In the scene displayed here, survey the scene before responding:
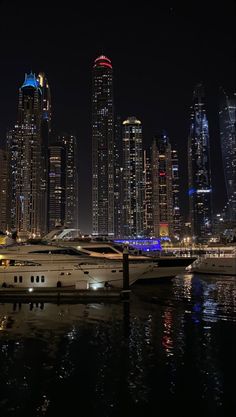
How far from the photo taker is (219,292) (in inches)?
1112

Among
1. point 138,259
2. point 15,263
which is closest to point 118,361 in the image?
point 15,263

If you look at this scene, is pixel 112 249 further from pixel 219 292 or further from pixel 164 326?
pixel 164 326

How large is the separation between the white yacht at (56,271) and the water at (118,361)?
411 centimetres

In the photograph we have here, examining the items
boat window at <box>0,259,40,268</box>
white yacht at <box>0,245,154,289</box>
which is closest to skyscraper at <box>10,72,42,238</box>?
boat window at <box>0,259,40,268</box>

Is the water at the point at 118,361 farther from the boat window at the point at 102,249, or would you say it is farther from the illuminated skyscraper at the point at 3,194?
the illuminated skyscraper at the point at 3,194

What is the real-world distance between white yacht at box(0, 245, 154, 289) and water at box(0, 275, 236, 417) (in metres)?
4.11

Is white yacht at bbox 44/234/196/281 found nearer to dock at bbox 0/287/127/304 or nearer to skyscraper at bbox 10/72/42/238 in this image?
dock at bbox 0/287/127/304

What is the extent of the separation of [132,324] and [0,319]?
688 cm

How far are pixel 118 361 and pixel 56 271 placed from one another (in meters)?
14.1

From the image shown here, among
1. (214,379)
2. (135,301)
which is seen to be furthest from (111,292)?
(214,379)

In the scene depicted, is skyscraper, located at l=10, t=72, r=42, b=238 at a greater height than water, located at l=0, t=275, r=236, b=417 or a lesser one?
greater

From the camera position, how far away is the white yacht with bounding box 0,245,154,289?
25.6m

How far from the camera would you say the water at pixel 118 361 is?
933 centimetres

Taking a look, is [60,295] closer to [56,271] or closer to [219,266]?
[56,271]
